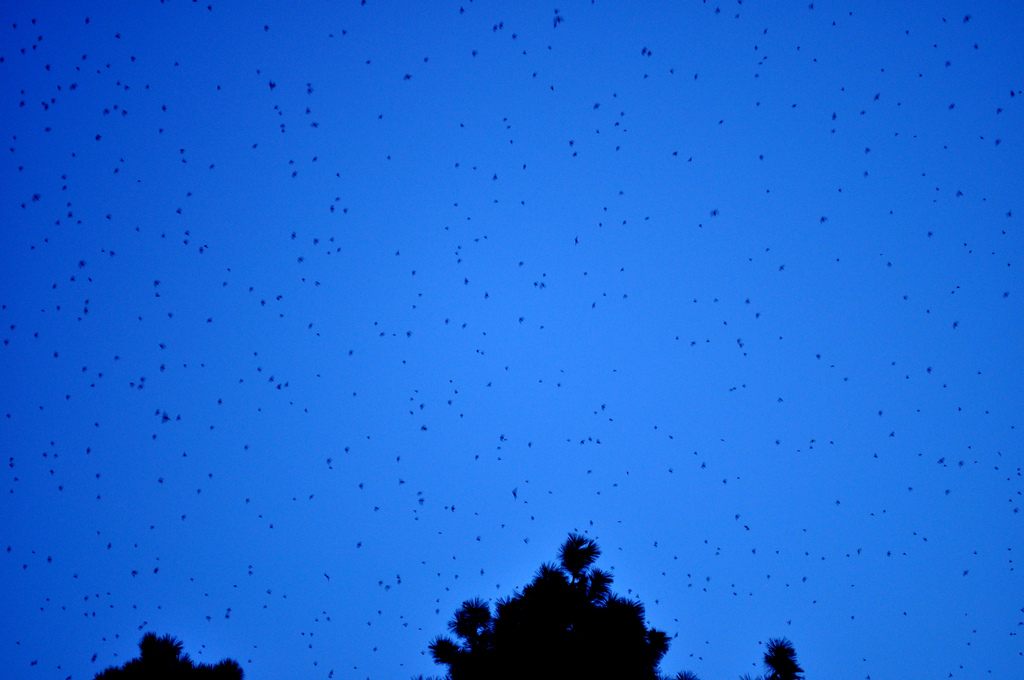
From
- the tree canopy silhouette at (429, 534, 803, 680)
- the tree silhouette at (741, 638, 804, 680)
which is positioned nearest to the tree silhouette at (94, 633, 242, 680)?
the tree canopy silhouette at (429, 534, 803, 680)

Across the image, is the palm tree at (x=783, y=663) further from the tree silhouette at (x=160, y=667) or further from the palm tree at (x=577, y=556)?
the tree silhouette at (x=160, y=667)

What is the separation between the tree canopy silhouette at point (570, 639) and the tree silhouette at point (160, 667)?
3.58 metres

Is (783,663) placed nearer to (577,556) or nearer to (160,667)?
(577,556)

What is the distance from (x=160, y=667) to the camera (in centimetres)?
877

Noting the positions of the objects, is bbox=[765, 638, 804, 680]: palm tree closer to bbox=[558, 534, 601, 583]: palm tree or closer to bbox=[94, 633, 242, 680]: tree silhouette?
bbox=[558, 534, 601, 583]: palm tree

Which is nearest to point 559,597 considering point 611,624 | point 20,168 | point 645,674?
point 611,624

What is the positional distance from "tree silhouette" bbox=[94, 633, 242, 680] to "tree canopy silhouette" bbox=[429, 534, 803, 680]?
358 cm

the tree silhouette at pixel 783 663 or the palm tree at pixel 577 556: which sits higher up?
the palm tree at pixel 577 556

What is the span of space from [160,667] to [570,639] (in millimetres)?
5846

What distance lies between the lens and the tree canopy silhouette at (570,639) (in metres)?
7.44

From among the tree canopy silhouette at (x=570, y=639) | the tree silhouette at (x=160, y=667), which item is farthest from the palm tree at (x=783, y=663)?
the tree silhouette at (x=160, y=667)

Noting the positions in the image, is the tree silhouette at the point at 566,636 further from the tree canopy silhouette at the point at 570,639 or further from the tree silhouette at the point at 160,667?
the tree silhouette at the point at 160,667

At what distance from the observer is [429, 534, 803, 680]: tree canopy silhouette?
24.4 feet

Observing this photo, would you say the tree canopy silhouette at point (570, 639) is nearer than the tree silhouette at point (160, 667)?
Yes
